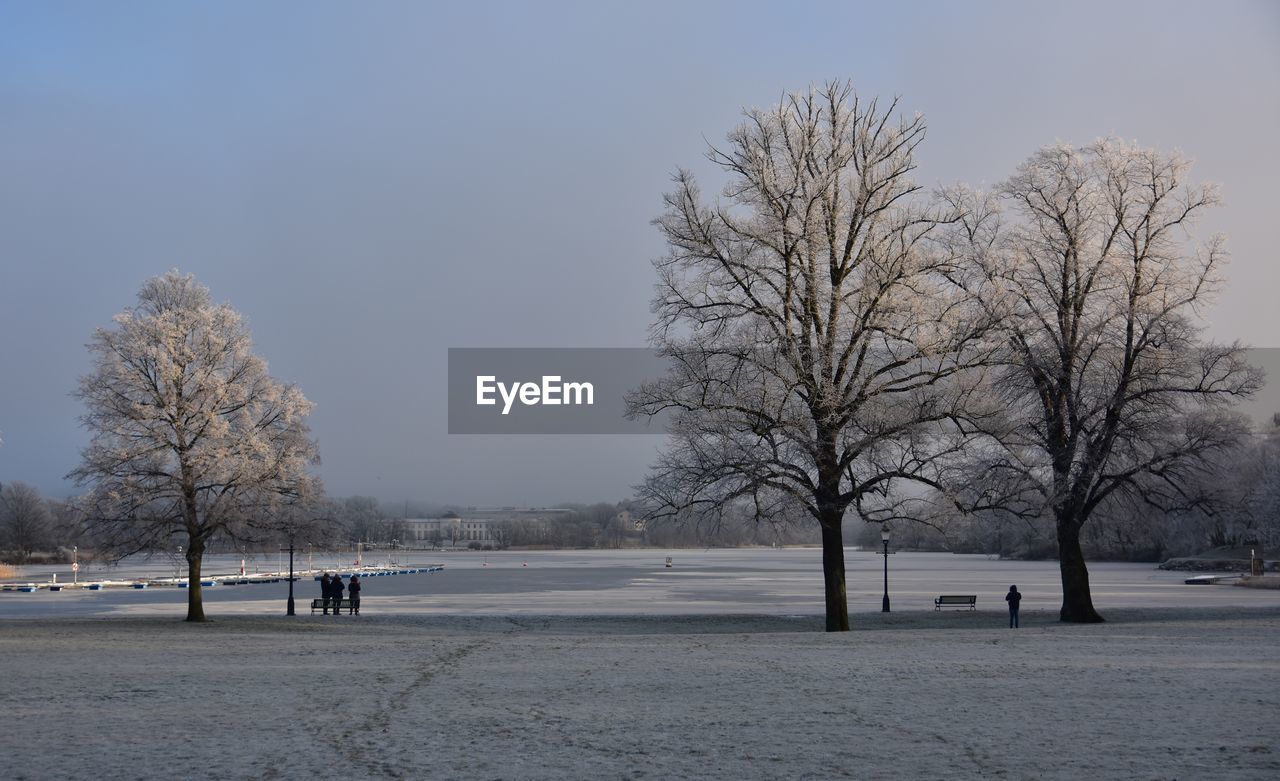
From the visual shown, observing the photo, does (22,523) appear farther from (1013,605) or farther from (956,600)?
(1013,605)

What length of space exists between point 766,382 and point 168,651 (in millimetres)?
15112

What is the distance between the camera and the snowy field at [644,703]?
11133 millimetres

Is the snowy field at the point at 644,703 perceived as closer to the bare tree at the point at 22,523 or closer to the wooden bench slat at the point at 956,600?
the wooden bench slat at the point at 956,600

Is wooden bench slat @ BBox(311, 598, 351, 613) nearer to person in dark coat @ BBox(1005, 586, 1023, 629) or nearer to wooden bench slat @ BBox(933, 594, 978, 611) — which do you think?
wooden bench slat @ BBox(933, 594, 978, 611)

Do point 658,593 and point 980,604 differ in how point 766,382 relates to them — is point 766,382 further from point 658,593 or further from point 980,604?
point 658,593

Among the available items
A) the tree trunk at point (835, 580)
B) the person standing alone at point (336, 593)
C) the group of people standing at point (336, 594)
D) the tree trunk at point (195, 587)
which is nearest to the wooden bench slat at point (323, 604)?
the group of people standing at point (336, 594)

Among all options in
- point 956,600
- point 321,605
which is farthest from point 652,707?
point 321,605

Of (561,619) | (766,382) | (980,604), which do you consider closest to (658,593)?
(980,604)

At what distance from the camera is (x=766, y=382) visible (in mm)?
27797

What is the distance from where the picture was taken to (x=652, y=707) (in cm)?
1477

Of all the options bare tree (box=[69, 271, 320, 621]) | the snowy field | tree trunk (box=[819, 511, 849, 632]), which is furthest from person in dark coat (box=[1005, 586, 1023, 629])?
bare tree (box=[69, 271, 320, 621])

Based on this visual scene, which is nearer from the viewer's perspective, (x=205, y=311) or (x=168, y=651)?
(x=168, y=651)

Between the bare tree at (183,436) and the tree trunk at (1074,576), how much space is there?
931 inches

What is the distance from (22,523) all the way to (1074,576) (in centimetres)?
14821
